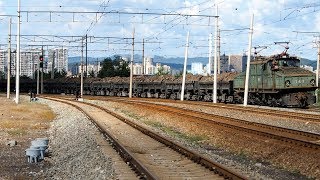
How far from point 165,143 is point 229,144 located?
2168mm

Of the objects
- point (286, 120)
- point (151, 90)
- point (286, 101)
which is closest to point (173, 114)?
point (286, 120)

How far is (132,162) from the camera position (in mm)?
12047

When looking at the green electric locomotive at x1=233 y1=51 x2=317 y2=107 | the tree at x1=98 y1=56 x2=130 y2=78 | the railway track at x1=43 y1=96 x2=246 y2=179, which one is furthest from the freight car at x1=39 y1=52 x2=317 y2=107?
the tree at x1=98 y1=56 x2=130 y2=78

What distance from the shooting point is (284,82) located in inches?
1348

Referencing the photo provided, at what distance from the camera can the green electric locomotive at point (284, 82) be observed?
114 feet

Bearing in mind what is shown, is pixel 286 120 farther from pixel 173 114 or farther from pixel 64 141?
pixel 64 141

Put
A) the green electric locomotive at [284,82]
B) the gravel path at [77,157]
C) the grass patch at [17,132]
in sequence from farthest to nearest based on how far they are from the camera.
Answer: the green electric locomotive at [284,82] < the grass patch at [17,132] < the gravel path at [77,157]

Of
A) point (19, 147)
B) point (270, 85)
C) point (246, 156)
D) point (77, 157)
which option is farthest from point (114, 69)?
point (77, 157)

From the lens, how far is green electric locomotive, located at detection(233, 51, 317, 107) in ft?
Answer: 114

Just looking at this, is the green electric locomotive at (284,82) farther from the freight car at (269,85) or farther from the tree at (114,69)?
the tree at (114,69)

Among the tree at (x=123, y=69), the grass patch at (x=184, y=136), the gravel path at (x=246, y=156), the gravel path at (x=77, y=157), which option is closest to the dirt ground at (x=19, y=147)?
the gravel path at (x=77, y=157)

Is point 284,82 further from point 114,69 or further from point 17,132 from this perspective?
point 114,69

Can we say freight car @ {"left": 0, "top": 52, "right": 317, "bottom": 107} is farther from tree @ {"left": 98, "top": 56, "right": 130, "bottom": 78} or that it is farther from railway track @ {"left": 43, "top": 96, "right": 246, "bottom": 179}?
tree @ {"left": 98, "top": 56, "right": 130, "bottom": 78}

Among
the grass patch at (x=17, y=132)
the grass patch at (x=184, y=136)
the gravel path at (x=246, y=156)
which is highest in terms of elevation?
the gravel path at (x=246, y=156)
